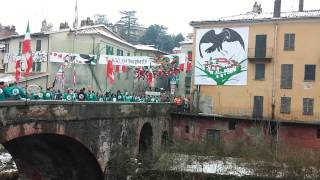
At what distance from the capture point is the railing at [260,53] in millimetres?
45469

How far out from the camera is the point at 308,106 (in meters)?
44.0

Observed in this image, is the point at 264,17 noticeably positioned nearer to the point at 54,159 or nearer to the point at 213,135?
the point at 213,135

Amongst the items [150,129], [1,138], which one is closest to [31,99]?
[1,138]

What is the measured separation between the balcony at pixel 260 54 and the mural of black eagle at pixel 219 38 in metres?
1.03

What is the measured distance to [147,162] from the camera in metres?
34.9

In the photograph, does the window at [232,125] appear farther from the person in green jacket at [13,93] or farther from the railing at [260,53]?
the person in green jacket at [13,93]

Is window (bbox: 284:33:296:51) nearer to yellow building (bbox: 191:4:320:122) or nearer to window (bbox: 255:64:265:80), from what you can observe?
yellow building (bbox: 191:4:320:122)

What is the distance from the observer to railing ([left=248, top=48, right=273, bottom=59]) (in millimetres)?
45469

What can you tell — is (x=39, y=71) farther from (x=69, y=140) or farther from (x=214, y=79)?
(x=69, y=140)

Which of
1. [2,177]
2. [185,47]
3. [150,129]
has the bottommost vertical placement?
[2,177]

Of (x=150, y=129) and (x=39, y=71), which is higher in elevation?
(x=39, y=71)

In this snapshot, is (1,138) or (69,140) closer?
(1,138)

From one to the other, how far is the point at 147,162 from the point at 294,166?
31.8ft

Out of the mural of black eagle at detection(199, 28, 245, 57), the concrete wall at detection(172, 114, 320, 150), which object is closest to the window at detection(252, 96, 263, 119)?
the concrete wall at detection(172, 114, 320, 150)
